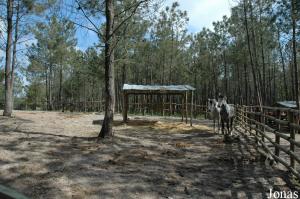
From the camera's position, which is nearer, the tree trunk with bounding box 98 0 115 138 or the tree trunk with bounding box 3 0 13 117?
the tree trunk with bounding box 98 0 115 138

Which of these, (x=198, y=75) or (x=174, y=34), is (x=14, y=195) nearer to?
(x=174, y=34)

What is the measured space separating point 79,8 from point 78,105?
3396 cm

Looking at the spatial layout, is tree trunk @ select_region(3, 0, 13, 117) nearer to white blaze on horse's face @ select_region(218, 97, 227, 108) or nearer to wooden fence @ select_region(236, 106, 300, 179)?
white blaze on horse's face @ select_region(218, 97, 227, 108)

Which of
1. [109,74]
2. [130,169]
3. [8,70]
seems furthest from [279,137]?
[8,70]

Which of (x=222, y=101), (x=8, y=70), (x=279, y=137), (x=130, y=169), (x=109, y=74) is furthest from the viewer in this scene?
(x=8, y=70)

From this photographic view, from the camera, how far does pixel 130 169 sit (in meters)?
7.58

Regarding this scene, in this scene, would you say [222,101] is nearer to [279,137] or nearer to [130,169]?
[279,137]

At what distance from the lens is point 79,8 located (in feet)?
36.6

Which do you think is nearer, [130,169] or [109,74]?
[130,169]

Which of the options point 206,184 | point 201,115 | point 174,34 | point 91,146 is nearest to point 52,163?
point 91,146

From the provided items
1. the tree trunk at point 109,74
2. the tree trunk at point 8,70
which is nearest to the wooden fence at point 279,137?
the tree trunk at point 109,74

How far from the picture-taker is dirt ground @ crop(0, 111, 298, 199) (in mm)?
6125

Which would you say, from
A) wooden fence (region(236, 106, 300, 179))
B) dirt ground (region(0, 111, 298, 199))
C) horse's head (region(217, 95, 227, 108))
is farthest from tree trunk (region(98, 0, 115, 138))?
horse's head (region(217, 95, 227, 108))

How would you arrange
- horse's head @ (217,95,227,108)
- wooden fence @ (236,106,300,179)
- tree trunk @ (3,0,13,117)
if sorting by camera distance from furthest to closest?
1. tree trunk @ (3,0,13,117)
2. horse's head @ (217,95,227,108)
3. wooden fence @ (236,106,300,179)
